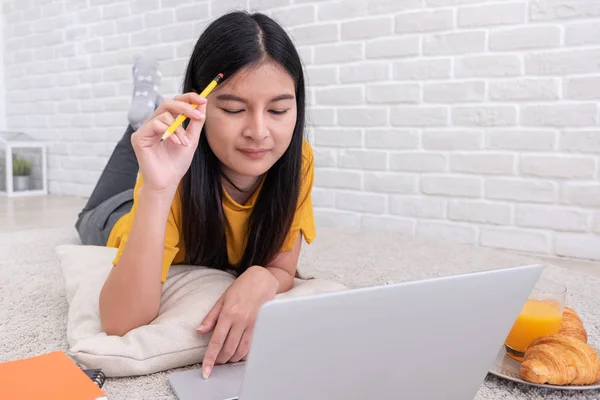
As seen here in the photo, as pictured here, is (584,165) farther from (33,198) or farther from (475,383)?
(33,198)

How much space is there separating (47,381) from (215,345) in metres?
0.24

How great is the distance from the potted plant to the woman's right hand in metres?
2.54

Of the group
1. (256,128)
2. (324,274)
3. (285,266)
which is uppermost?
(256,128)

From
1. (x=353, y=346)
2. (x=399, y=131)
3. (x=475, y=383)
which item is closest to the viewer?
(x=353, y=346)

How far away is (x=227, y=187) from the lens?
1.09 m

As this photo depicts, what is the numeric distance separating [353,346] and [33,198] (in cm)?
287

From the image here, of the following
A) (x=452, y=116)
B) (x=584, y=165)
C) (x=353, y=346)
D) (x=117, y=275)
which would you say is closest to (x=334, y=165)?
(x=452, y=116)

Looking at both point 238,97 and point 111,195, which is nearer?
point 238,97

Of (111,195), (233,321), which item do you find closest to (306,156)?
(233,321)

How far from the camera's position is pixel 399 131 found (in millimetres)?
2027

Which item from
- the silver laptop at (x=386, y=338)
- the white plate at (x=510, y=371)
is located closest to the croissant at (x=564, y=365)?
the white plate at (x=510, y=371)

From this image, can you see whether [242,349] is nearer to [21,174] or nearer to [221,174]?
[221,174]

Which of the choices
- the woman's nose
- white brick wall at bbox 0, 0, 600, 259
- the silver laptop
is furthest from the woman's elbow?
white brick wall at bbox 0, 0, 600, 259

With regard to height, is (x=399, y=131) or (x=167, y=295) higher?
(x=399, y=131)
